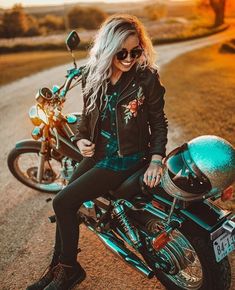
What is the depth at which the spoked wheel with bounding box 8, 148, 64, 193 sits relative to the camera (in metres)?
4.05

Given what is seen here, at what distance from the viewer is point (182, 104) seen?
26.3 ft

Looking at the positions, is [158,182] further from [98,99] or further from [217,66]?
[217,66]

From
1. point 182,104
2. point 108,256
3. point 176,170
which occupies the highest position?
point 176,170

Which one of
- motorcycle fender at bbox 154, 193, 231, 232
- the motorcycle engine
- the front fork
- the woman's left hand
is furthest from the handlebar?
motorcycle fender at bbox 154, 193, 231, 232

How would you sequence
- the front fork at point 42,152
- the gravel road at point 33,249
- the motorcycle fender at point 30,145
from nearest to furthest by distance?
the gravel road at point 33,249 → the front fork at point 42,152 → the motorcycle fender at point 30,145

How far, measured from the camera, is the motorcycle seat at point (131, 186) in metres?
2.46

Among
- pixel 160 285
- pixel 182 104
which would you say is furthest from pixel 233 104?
pixel 160 285

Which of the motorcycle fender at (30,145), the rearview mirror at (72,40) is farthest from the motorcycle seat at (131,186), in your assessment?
the motorcycle fender at (30,145)

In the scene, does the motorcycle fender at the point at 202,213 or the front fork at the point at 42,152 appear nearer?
the motorcycle fender at the point at 202,213

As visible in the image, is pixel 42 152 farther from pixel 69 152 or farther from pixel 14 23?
pixel 14 23

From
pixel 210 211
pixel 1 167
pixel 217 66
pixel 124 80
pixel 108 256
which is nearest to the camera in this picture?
pixel 210 211

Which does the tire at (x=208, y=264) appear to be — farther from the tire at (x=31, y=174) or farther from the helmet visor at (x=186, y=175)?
the tire at (x=31, y=174)

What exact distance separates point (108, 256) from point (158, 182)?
47.4 inches

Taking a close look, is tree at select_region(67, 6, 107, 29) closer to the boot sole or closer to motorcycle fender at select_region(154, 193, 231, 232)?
the boot sole
